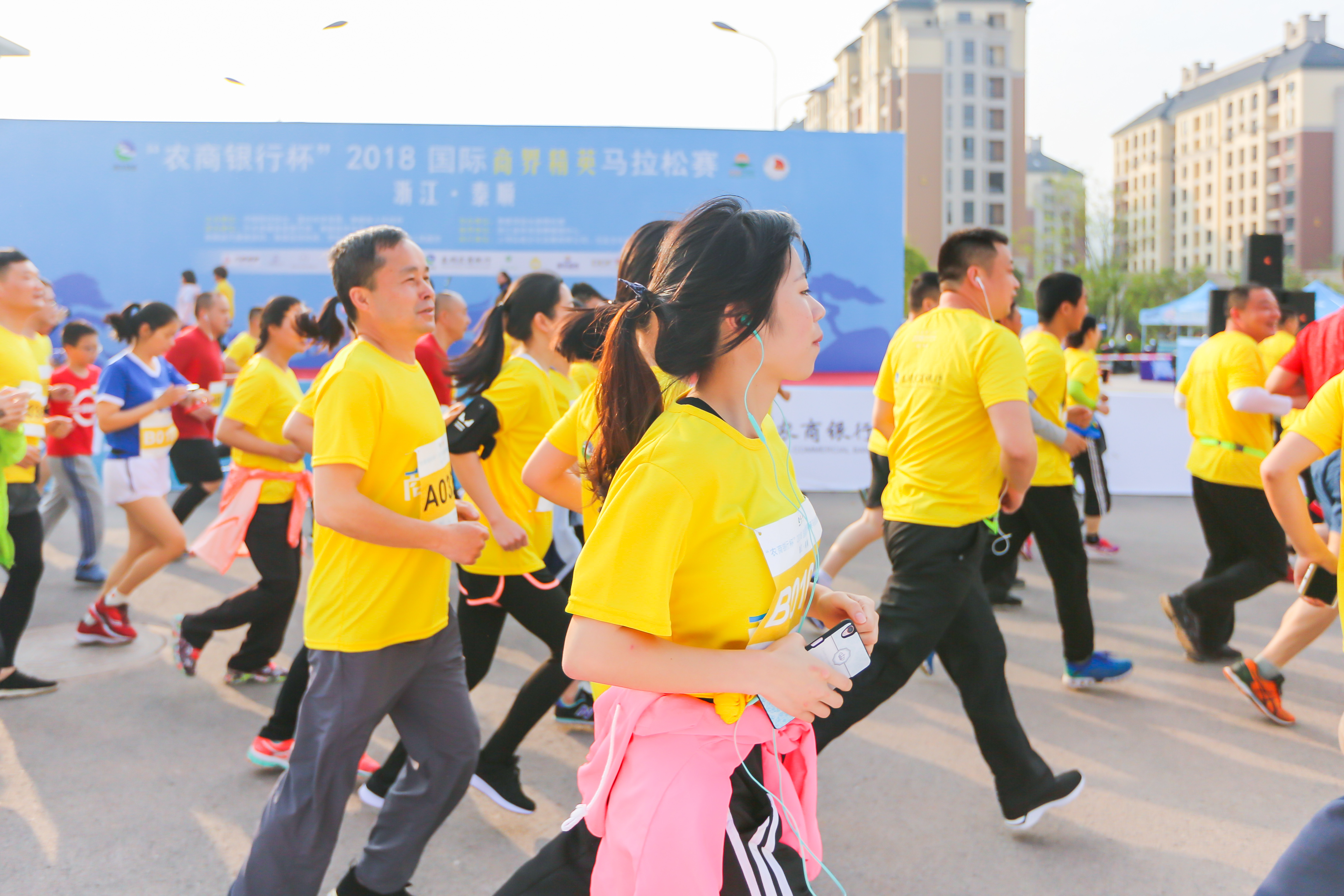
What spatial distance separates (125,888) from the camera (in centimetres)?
287

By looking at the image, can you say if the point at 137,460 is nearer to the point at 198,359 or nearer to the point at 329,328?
the point at 198,359

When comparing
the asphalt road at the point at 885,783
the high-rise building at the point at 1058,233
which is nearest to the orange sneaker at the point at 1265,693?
the asphalt road at the point at 885,783

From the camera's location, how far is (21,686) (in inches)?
177

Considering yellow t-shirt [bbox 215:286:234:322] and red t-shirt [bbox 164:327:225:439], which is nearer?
red t-shirt [bbox 164:327:225:439]

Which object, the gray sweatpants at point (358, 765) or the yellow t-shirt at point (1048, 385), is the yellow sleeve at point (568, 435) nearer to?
the gray sweatpants at point (358, 765)

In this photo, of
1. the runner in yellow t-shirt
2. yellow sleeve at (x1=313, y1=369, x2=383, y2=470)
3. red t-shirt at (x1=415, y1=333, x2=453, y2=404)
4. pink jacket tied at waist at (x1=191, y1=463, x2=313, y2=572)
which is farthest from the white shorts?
the runner in yellow t-shirt

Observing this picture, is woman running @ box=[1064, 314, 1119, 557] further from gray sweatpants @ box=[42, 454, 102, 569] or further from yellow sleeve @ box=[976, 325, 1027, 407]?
gray sweatpants @ box=[42, 454, 102, 569]

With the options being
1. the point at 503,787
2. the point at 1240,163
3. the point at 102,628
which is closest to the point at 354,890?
the point at 503,787

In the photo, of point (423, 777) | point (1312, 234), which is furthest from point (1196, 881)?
point (1312, 234)

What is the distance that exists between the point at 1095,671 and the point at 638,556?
385 centimetres

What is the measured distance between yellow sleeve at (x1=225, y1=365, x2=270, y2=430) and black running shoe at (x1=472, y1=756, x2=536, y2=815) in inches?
76.1

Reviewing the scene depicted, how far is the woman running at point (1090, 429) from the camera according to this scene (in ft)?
21.6

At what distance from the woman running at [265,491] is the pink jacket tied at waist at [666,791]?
307 centimetres

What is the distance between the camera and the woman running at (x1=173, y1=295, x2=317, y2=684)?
168 inches
